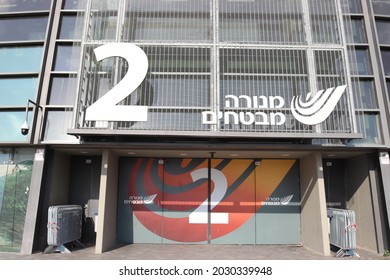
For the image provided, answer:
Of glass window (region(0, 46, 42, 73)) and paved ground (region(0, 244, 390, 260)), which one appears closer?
paved ground (region(0, 244, 390, 260))

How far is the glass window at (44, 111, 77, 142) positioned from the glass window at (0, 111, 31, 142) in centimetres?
66

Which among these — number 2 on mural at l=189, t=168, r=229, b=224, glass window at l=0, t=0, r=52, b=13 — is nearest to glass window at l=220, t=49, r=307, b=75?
number 2 on mural at l=189, t=168, r=229, b=224

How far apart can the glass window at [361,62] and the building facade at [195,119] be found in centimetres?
5

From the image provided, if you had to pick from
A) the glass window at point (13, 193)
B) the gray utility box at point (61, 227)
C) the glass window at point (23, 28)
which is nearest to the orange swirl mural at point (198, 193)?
the gray utility box at point (61, 227)

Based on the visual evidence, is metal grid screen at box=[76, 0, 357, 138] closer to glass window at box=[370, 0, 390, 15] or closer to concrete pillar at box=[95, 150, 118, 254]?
concrete pillar at box=[95, 150, 118, 254]

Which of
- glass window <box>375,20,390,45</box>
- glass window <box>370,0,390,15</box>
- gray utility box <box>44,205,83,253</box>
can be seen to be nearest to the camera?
gray utility box <box>44,205,83,253</box>

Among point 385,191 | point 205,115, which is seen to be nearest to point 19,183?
point 205,115

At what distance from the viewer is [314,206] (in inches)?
436

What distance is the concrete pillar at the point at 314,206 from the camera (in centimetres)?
1041

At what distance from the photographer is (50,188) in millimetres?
10977

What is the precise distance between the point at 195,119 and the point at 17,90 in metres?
6.20

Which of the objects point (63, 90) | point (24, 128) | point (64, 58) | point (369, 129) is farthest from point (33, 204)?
point (369, 129)

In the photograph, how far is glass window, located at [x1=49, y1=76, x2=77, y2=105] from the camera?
10984 mm

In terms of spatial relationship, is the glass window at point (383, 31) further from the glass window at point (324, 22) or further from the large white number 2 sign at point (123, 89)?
the large white number 2 sign at point (123, 89)
